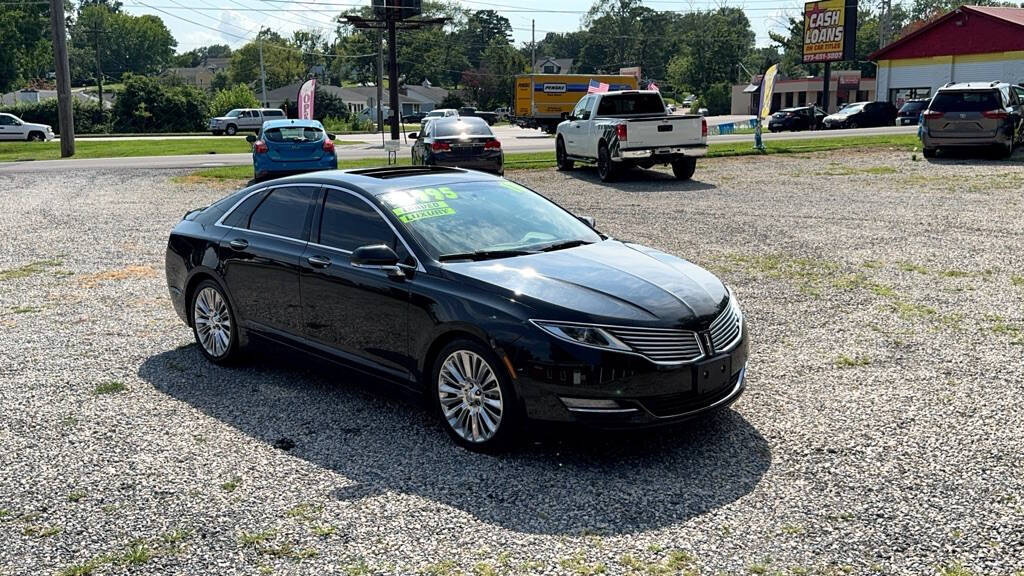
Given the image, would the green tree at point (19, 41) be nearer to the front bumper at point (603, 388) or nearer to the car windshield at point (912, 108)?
the car windshield at point (912, 108)

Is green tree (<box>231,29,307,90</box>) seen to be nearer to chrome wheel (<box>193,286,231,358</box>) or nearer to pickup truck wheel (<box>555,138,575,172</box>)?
pickup truck wheel (<box>555,138,575,172</box>)

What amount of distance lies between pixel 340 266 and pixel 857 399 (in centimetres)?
345

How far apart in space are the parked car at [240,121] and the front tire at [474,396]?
177 ft

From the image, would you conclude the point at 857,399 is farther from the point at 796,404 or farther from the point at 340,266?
the point at 340,266

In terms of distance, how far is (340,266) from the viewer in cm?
615

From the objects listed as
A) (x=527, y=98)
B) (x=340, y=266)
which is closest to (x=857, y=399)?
(x=340, y=266)

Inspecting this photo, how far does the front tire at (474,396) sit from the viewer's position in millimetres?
5125

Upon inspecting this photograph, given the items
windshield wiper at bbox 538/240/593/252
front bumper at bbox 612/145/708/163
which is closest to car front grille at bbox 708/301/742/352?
windshield wiper at bbox 538/240/593/252

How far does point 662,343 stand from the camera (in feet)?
16.6

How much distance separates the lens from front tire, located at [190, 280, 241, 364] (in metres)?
7.09

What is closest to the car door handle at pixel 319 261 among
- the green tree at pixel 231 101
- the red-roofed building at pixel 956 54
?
the red-roofed building at pixel 956 54

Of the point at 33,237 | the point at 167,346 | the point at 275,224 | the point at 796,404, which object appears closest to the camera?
the point at 796,404

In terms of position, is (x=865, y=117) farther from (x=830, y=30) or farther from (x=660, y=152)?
(x=660, y=152)

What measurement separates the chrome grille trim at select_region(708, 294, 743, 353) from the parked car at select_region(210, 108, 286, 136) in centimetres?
5422
